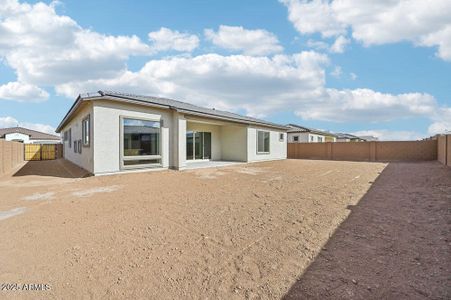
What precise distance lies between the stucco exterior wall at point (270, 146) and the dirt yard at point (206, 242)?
10.5 metres

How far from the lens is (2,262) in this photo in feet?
10.9

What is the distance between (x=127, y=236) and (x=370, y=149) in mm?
24514

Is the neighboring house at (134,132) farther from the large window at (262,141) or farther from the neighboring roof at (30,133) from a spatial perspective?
the neighboring roof at (30,133)

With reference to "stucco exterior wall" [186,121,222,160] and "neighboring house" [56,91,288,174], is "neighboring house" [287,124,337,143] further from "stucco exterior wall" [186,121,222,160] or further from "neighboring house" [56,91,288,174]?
"neighboring house" [56,91,288,174]

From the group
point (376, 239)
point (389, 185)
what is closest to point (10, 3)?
point (376, 239)

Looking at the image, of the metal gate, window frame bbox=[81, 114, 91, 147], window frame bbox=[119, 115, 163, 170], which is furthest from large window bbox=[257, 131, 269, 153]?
the metal gate

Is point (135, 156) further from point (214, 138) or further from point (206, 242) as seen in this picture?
point (206, 242)

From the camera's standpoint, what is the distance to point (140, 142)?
36.9 ft

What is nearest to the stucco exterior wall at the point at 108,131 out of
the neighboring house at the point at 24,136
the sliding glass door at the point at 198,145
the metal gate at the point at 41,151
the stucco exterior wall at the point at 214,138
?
the sliding glass door at the point at 198,145

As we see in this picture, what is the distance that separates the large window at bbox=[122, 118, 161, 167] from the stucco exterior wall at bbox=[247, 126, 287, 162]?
7403 millimetres

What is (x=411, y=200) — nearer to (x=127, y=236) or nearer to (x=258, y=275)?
(x=258, y=275)

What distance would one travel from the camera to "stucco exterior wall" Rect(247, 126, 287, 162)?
1756 cm

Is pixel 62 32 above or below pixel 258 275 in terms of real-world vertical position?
above

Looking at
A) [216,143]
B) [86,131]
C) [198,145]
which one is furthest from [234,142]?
[86,131]
